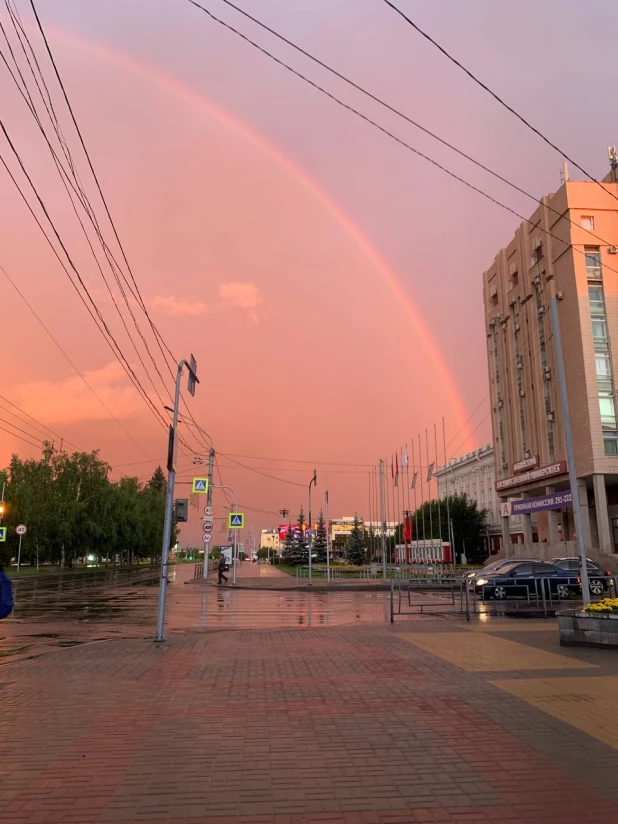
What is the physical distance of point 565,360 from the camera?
45281 mm

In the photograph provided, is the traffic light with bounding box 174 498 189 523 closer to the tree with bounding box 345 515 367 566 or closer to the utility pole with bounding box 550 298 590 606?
the utility pole with bounding box 550 298 590 606

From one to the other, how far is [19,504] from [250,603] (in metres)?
42.9

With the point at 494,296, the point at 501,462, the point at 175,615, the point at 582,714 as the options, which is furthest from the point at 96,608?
the point at 494,296

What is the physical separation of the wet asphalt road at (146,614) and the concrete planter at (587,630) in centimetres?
604

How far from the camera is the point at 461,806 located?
4.33 m

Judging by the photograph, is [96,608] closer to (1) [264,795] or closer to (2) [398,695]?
(2) [398,695]

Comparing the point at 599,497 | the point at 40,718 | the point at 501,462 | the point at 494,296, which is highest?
the point at 494,296

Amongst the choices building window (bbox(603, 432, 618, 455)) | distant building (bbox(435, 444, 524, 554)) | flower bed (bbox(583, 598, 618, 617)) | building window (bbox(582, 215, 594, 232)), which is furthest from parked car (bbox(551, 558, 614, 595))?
distant building (bbox(435, 444, 524, 554))

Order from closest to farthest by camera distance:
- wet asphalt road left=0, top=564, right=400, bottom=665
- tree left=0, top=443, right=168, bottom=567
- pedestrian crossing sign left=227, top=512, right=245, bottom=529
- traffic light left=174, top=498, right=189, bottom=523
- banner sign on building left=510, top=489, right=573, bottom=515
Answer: wet asphalt road left=0, top=564, right=400, bottom=665
traffic light left=174, top=498, right=189, bottom=523
pedestrian crossing sign left=227, top=512, right=245, bottom=529
banner sign on building left=510, top=489, right=573, bottom=515
tree left=0, top=443, right=168, bottom=567

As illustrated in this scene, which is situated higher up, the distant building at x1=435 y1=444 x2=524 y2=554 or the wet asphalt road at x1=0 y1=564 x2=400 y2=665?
A: the distant building at x1=435 y1=444 x2=524 y2=554

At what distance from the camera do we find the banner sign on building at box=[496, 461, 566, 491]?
45312 mm

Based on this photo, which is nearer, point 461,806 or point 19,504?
point 461,806

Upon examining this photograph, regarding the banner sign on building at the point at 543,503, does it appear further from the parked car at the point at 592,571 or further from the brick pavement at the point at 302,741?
the brick pavement at the point at 302,741

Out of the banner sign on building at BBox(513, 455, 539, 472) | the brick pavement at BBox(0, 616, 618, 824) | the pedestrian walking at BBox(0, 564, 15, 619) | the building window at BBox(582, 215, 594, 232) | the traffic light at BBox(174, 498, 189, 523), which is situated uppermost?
the building window at BBox(582, 215, 594, 232)
